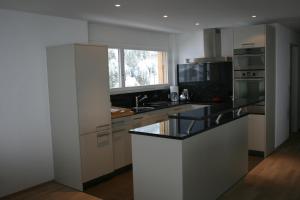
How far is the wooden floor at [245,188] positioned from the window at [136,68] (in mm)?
1833

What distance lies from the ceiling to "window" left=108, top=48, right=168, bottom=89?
0.67 metres

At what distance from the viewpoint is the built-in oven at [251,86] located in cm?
528

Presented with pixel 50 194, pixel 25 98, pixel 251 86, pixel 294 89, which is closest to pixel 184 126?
pixel 50 194

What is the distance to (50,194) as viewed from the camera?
3.93 m

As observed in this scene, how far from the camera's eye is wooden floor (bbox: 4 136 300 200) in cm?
372

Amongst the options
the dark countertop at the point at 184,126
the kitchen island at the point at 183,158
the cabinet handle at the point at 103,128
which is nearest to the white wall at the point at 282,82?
the dark countertop at the point at 184,126

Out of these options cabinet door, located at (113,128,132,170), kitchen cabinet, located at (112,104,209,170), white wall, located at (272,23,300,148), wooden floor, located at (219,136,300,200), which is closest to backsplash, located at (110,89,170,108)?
kitchen cabinet, located at (112,104,209,170)

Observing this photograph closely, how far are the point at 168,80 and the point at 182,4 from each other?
3.20m

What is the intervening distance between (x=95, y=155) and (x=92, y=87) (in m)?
0.97

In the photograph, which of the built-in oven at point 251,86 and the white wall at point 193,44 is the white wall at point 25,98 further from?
the built-in oven at point 251,86

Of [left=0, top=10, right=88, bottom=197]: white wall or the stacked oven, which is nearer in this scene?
[left=0, top=10, right=88, bottom=197]: white wall

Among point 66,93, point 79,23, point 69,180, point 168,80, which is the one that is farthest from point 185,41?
point 69,180

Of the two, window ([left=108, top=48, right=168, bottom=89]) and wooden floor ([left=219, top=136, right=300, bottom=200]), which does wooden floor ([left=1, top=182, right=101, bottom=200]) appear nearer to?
wooden floor ([left=219, top=136, right=300, bottom=200])

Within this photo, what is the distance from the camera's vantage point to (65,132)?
4086 mm
